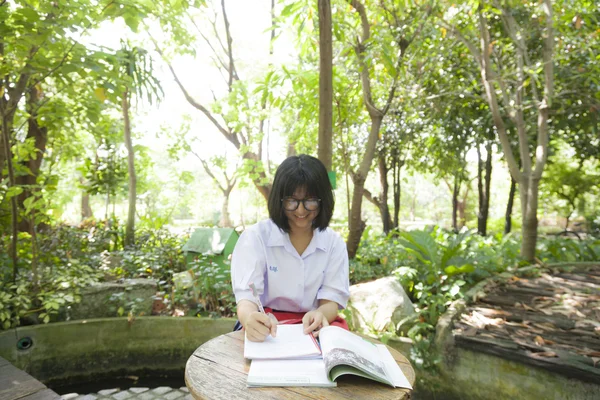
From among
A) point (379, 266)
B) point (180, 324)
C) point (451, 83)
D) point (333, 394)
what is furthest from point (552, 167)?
point (333, 394)

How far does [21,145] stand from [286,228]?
11.1 feet

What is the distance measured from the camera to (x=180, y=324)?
11.8 ft

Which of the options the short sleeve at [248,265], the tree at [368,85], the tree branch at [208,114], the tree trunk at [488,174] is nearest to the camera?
the short sleeve at [248,265]

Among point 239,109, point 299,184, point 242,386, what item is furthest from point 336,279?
point 239,109

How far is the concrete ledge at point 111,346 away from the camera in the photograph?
3.33m

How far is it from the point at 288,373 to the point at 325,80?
261 centimetres

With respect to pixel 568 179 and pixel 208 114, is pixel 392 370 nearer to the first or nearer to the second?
pixel 208 114

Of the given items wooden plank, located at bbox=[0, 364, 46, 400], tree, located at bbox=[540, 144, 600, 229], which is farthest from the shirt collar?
tree, located at bbox=[540, 144, 600, 229]

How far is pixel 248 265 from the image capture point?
185cm

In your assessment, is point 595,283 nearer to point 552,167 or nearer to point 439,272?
point 439,272

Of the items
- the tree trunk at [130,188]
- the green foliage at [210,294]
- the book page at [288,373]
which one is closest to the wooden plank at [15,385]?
the green foliage at [210,294]

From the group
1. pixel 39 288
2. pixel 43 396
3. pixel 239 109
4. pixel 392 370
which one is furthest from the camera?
pixel 239 109

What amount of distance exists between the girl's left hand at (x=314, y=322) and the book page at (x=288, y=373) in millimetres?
221

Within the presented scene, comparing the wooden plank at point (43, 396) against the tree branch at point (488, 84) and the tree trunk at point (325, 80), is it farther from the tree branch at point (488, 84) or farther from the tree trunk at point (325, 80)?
the tree branch at point (488, 84)
